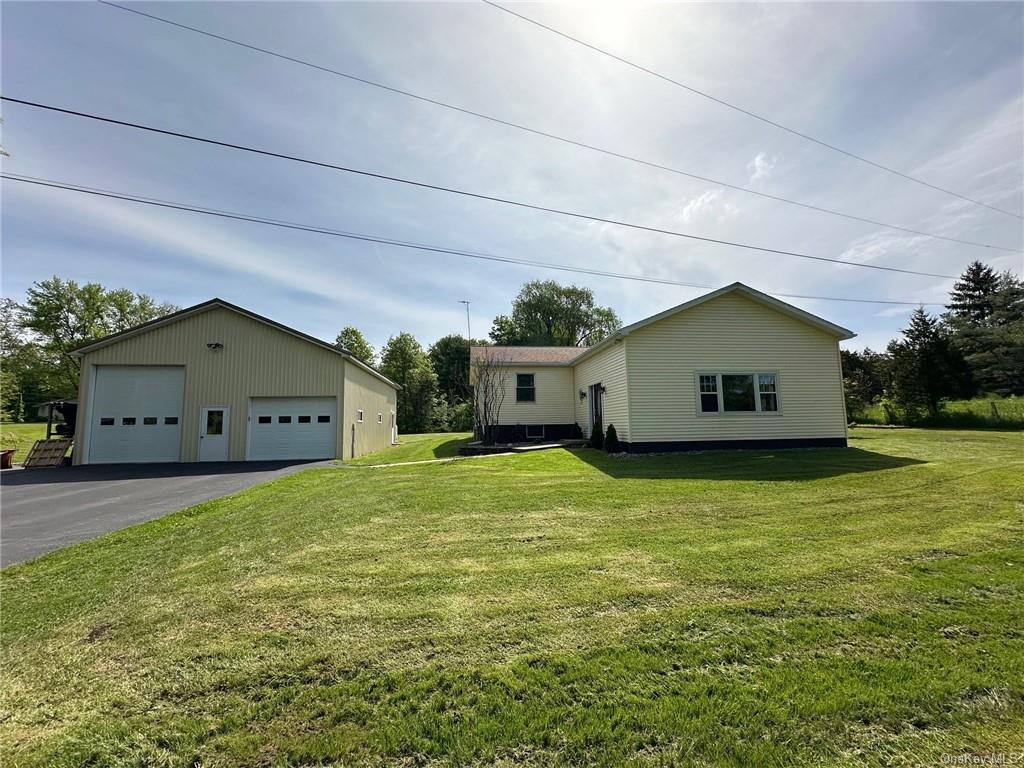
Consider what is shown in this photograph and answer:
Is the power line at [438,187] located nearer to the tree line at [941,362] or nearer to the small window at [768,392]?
the small window at [768,392]

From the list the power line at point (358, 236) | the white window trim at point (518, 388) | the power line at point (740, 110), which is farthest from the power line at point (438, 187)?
the white window trim at point (518, 388)

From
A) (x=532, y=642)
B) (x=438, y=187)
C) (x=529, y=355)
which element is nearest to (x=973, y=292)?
(x=529, y=355)

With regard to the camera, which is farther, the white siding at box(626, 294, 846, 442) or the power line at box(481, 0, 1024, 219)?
the white siding at box(626, 294, 846, 442)

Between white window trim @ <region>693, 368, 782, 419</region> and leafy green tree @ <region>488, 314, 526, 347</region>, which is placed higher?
leafy green tree @ <region>488, 314, 526, 347</region>

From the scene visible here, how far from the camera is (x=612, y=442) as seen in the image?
13828 millimetres

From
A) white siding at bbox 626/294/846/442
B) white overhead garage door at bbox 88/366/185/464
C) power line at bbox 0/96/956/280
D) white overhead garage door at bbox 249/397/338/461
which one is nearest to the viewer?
power line at bbox 0/96/956/280

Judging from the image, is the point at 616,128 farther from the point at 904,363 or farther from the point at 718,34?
the point at 904,363

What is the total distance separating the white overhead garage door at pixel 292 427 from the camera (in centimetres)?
1581

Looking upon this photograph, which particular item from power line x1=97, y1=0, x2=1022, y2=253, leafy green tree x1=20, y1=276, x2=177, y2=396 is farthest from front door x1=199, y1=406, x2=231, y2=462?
leafy green tree x1=20, y1=276, x2=177, y2=396

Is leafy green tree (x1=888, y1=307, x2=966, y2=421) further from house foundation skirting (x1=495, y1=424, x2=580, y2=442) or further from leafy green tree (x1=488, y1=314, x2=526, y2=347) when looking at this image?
leafy green tree (x1=488, y1=314, x2=526, y2=347)

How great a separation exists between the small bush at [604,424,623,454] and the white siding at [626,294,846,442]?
2.99 feet

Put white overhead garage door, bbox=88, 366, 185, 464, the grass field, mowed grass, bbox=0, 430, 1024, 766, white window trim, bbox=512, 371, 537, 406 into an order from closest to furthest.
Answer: mowed grass, bbox=0, 430, 1024, 766
white overhead garage door, bbox=88, 366, 185, 464
white window trim, bbox=512, 371, 537, 406
the grass field

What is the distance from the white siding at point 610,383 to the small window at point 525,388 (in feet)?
7.02

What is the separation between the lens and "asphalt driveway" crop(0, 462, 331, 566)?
6270 mm
